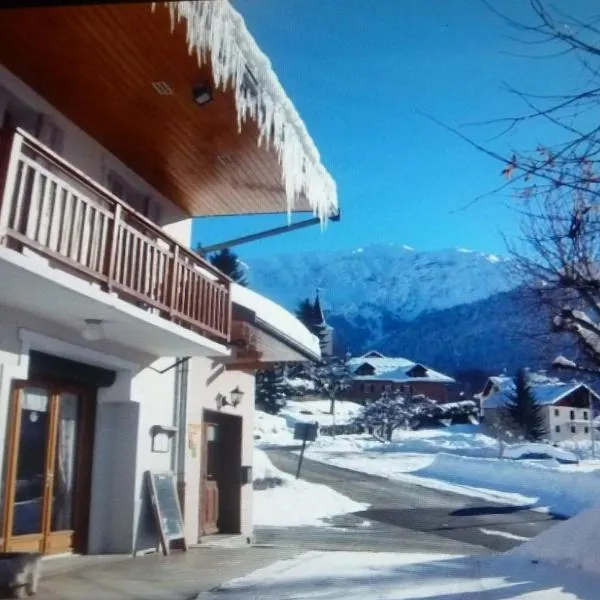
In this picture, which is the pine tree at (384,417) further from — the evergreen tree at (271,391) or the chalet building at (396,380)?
the chalet building at (396,380)

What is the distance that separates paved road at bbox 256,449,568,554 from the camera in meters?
12.6

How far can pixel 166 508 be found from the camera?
9.01m

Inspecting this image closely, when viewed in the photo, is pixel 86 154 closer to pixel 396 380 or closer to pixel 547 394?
pixel 547 394

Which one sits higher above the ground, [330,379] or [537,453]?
[330,379]

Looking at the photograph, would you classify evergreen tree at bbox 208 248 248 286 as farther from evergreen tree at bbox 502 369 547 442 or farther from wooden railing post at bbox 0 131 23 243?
wooden railing post at bbox 0 131 23 243

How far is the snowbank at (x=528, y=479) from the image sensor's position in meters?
22.5

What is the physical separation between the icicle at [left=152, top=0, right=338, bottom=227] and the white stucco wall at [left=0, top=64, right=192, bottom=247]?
5.84 feet

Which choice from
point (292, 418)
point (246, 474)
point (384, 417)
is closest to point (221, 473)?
point (246, 474)

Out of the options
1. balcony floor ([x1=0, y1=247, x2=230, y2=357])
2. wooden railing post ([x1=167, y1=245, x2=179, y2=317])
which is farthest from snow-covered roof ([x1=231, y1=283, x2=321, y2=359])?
wooden railing post ([x1=167, y1=245, x2=179, y2=317])

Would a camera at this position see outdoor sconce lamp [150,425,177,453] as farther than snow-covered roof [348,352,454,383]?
No

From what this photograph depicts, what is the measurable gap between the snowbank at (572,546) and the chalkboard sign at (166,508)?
4080mm

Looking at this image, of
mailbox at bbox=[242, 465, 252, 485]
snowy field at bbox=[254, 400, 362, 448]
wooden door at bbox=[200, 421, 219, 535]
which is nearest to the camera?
wooden door at bbox=[200, 421, 219, 535]

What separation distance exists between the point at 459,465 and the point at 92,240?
29112mm

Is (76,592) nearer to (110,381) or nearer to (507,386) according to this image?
(110,381)
